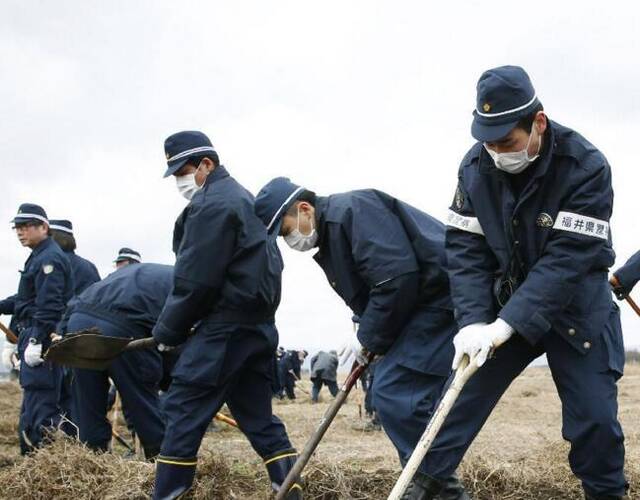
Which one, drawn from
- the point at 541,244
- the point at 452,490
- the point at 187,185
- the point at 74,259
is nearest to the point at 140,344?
the point at 187,185

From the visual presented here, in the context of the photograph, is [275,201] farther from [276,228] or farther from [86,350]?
[86,350]

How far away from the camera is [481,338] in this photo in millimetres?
3375

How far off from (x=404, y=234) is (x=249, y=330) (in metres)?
1.11

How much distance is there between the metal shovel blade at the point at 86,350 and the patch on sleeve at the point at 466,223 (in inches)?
102

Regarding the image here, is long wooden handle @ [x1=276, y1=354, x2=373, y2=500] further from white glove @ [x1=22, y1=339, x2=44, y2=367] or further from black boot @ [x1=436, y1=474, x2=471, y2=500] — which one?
white glove @ [x1=22, y1=339, x2=44, y2=367]

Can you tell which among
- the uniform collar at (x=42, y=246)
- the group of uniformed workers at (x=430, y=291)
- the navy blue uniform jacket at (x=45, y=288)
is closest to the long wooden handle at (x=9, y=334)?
the navy blue uniform jacket at (x=45, y=288)

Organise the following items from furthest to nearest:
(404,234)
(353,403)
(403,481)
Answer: (353,403) → (404,234) → (403,481)

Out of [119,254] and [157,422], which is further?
[119,254]

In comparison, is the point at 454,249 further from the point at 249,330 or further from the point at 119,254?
the point at 119,254

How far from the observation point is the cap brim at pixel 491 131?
3.39m

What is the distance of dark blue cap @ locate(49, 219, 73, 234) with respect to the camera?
8.66 m

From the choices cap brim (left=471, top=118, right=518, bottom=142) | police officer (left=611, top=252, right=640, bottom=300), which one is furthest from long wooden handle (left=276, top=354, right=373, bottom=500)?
police officer (left=611, top=252, right=640, bottom=300)

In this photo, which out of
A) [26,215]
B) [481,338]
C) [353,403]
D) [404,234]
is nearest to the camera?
[481,338]

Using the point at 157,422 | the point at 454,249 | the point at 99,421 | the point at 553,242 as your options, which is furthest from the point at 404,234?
the point at 99,421
